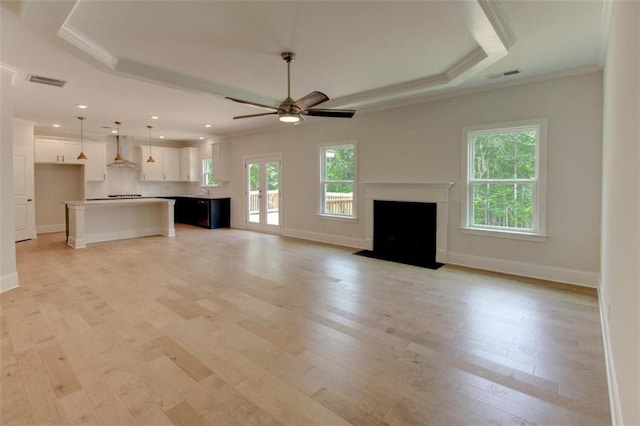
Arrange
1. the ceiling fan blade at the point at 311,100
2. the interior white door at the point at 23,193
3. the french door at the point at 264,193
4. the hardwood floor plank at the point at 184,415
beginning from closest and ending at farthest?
the hardwood floor plank at the point at 184,415, the ceiling fan blade at the point at 311,100, the interior white door at the point at 23,193, the french door at the point at 264,193

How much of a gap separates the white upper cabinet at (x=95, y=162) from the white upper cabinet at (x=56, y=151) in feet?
0.61

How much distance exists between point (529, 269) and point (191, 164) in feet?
30.6

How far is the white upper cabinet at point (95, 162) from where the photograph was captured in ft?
28.5

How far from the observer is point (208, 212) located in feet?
30.0

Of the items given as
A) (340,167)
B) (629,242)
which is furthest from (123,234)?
(629,242)

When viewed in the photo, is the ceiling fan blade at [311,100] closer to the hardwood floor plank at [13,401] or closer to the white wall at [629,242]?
the white wall at [629,242]

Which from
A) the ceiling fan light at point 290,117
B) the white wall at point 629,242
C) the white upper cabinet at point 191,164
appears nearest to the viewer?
the white wall at point 629,242

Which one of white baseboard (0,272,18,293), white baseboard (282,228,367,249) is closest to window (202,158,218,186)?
white baseboard (282,228,367,249)

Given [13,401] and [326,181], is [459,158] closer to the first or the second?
[326,181]

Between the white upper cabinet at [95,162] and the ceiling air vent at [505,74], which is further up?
the ceiling air vent at [505,74]

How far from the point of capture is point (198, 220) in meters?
9.66

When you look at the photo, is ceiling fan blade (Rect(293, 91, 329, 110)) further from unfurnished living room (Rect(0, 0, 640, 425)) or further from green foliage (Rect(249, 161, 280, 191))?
green foliage (Rect(249, 161, 280, 191))

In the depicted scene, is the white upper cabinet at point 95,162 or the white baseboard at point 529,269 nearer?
the white baseboard at point 529,269

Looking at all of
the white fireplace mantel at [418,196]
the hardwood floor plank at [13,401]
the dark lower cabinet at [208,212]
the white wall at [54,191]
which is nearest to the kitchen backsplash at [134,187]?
the white wall at [54,191]
